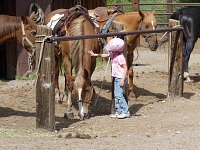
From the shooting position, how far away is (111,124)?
26.8 ft

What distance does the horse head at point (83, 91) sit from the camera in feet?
27.7

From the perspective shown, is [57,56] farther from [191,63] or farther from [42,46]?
[191,63]

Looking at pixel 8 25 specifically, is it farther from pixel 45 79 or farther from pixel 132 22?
pixel 132 22

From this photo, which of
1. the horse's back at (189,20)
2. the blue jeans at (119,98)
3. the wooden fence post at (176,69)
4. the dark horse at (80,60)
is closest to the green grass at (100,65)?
the horse's back at (189,20)

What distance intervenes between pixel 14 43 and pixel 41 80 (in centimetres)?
598

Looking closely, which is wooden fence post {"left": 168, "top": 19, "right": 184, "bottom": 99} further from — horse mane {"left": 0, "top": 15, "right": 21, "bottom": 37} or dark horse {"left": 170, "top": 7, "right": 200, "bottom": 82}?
dark horse {"left": 170, "top": 7, "right": 200, "bottom": 82}

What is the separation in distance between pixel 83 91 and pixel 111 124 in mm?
738

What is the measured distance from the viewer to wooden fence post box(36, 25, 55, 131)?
7.59 m

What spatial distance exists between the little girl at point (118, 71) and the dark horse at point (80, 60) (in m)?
0.19

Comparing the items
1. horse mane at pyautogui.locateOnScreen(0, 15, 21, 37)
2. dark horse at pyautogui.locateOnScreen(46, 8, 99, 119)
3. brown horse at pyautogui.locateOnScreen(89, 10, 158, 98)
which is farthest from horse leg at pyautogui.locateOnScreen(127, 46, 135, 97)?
horse mane at pyautogui.locateOnScreen(0, 15, 21, 37)

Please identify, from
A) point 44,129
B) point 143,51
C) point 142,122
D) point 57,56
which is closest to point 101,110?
point 57,56

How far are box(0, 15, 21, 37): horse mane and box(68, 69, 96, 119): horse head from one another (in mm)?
1259

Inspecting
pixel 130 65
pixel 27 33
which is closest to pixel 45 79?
pixel 27 33

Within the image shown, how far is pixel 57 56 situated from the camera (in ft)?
34.0
